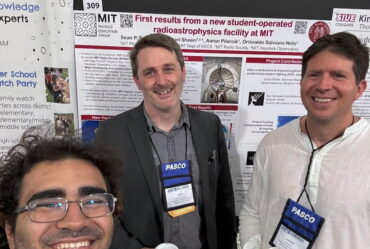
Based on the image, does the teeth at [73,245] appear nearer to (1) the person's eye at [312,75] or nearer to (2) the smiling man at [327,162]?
(2) the smiling man at [327,162]

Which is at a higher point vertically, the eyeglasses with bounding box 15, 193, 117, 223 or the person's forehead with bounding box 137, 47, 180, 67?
the person's forehead with bounding box 137, 47, 180, 67

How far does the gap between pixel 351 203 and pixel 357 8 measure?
129 cm

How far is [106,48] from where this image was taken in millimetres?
1778

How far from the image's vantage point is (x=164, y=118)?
1.53 metres

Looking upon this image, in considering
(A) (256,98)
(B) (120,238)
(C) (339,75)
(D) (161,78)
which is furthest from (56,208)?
(A) (256,98)

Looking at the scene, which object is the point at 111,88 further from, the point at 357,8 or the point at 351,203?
the point at 357,8

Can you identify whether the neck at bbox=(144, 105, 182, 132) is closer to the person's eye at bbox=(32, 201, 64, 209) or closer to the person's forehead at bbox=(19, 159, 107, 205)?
the person's forehead at bbox=(19, 159, 107, 205)

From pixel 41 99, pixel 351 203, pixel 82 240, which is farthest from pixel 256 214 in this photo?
pixel 41 99

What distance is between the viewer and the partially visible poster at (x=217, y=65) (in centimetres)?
175

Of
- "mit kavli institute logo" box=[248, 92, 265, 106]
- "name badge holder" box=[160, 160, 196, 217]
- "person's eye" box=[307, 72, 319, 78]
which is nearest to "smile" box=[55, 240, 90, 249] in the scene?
"name badge holder" box=[160, 160, 196, 217]

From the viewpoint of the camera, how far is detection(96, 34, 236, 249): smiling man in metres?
1.46

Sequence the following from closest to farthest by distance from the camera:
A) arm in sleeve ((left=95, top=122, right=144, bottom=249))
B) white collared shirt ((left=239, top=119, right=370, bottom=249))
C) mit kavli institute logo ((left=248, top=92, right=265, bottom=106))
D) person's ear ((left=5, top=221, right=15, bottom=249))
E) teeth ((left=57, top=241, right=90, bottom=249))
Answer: teeth ((left=57, top=241, right=90, bottom=249)) → person's ear ((left=5, top=221, right=15, bottom=249)) → white collared shirt ((left=239, top=119, right=370, bottom=249)) → arm in sleeve ((left=95, top=122, right=144, bottom=249)) → mit kavli institute logo ((left=248, top=92, right=265, bottom=106))

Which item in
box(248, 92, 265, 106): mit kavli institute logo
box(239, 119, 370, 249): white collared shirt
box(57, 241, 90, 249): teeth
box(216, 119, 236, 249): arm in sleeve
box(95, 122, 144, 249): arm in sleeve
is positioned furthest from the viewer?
box(248, 92, 265, 106): mit kavli institute logo

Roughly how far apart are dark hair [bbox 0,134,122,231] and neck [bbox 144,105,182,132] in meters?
0.33
